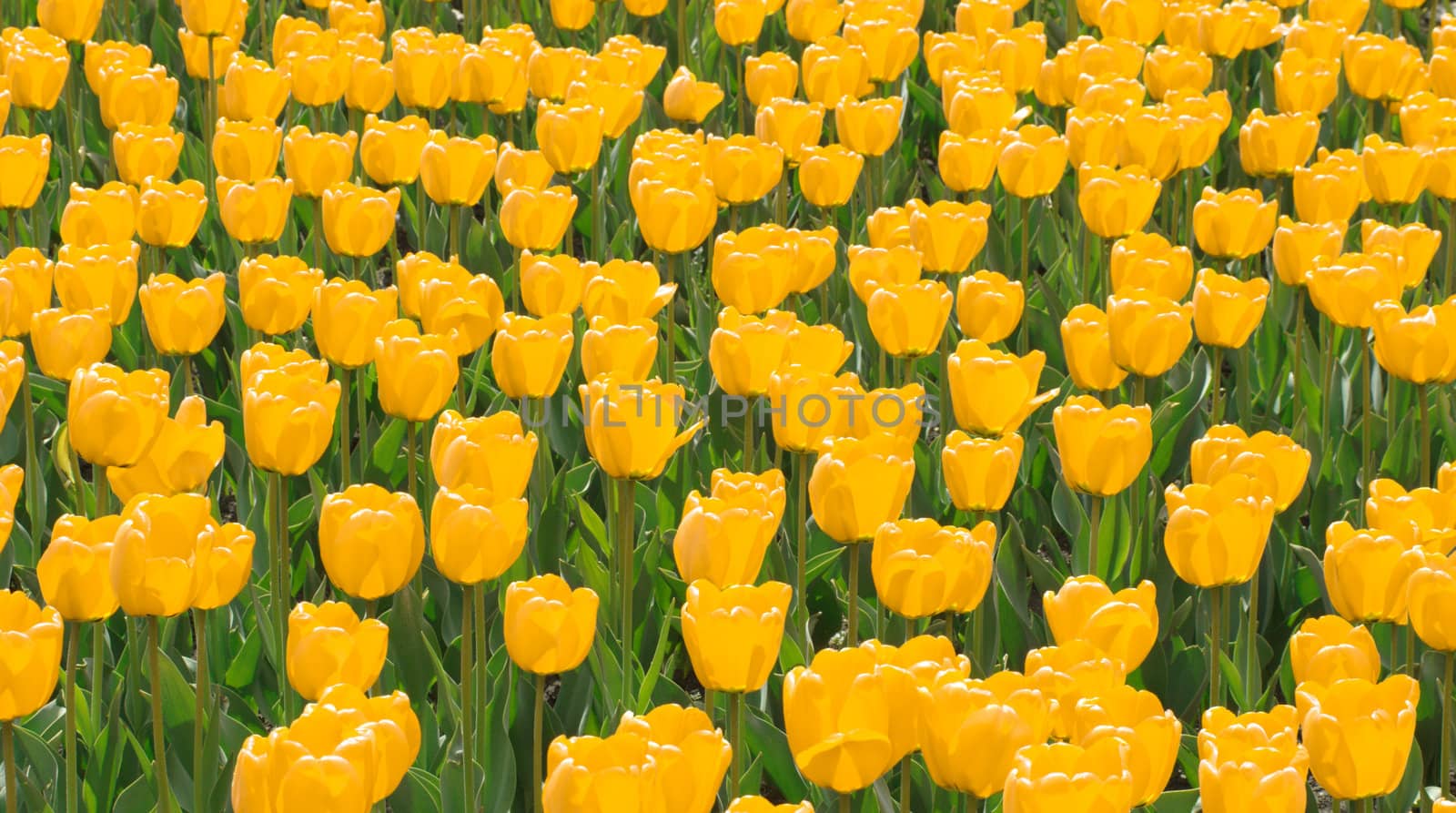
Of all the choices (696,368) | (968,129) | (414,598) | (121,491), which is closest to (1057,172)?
(968,129)

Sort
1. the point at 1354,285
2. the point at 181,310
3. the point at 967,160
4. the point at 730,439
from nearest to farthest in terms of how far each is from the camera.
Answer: the point at 181,310, the point at 1354,285, the point at 730,439, the point at 967,160

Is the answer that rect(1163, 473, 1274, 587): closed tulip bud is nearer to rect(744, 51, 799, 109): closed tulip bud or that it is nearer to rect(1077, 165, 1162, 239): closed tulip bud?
rect(1077, 165, 1162, 239): closed tulip bud

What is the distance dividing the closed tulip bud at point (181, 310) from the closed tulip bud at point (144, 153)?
950 millimetres

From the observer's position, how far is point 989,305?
11.2 ft

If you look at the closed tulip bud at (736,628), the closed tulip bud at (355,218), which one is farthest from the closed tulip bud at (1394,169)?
the closed tulip bud at (736,628)

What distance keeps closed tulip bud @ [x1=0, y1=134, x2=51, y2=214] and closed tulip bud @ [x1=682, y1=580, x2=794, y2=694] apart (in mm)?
2442

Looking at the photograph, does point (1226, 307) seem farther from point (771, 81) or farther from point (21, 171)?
point (21, 171)

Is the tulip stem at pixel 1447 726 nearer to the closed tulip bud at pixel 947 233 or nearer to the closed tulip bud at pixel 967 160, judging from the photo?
the closed tulip bud at pixel 947 233

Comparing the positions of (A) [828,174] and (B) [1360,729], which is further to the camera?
(A) [828,174]

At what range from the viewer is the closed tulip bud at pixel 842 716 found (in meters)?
Result: 1.87

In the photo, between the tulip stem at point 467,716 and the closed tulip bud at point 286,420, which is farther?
the closed tulip bud at point 286,420

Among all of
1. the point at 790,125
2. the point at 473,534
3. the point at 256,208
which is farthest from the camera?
the point at 790,125

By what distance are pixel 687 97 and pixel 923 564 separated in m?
2.70

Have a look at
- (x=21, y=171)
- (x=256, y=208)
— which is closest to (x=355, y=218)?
(x=256, y=208)
